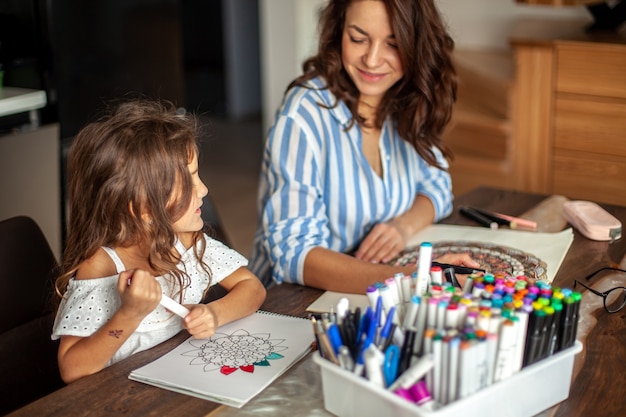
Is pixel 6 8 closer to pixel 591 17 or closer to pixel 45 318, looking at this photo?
pixel 45 318

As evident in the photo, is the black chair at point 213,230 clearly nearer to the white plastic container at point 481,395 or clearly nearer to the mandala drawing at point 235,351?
the mandala drawing at point 235,351

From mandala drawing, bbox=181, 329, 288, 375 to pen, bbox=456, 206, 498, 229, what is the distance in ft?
2.39

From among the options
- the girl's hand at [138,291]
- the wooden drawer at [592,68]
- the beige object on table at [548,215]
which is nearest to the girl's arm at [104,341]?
the girl's hand at [138,291]

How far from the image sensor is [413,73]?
199 centimetres

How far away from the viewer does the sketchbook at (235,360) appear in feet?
4.23

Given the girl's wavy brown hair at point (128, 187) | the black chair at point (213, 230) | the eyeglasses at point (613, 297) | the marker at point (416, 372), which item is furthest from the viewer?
the black chair at point (213, 230)

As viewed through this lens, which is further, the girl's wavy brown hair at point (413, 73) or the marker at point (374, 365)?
the girl's wavy brown hair at point (413, 73)

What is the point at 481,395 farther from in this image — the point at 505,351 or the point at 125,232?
the point at 125,232

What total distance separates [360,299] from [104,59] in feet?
7.18

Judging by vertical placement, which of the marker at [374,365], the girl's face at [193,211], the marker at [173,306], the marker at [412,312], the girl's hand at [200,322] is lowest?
the girl's hand at [200,322]

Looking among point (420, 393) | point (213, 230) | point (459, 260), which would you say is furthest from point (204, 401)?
point (459, 260)

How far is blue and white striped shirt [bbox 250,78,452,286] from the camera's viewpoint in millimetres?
1844

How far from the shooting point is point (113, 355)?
139 centimetres

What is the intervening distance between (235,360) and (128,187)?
1.06 ft
